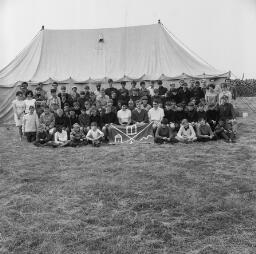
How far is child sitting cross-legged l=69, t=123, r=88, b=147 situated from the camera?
7602mm

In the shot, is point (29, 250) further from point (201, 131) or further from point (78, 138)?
point (201, 131)

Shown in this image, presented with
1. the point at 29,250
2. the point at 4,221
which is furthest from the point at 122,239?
the point at 4,221

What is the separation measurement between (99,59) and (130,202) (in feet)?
32.1

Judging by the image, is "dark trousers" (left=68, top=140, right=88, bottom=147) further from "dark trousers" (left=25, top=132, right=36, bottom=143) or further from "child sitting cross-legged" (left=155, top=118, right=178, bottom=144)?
"child sitting cross-legged" (left=155, top=118, right=178, bottom=144)

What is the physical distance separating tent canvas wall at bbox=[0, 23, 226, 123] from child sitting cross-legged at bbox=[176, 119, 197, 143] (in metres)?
4.55

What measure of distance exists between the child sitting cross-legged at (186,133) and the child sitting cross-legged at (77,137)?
2017 millimetres

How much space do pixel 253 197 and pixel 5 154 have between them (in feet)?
15.0

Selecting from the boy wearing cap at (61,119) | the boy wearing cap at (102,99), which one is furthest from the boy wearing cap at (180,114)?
the boy wearing cap at (61,119)

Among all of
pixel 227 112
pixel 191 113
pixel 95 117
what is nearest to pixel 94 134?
pixel 95 117

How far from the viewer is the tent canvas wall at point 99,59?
1221cm

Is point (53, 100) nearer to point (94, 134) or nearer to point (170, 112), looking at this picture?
point (94, 134)

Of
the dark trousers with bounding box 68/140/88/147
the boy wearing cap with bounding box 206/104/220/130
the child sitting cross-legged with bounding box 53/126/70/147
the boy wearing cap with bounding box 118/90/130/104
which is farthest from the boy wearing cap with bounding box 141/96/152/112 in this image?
the child sitting cross-legged with bounding box 53/126/70/147

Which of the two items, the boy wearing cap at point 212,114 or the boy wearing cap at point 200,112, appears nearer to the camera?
the boy wearing cap at point 200,112

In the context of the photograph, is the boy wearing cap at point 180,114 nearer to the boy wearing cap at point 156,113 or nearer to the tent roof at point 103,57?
the boy wearing cap at point 156,113
